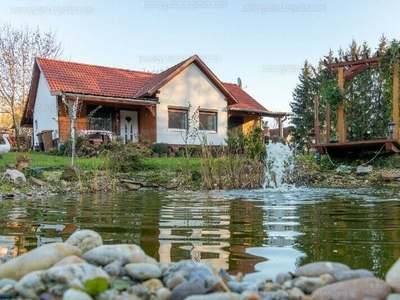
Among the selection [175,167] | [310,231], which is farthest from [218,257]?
[175,167]

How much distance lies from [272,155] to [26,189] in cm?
516

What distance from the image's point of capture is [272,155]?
29.1 ft

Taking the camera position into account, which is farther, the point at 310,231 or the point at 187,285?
the point at 310,231

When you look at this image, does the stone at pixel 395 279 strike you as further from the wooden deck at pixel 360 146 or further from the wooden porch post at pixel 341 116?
the wooden porch post at pixel 341 116

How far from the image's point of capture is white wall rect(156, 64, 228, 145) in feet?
55.4

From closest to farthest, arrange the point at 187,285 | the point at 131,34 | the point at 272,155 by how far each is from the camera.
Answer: the point at 187,285 < the point at 272,155 < the point at 131,34

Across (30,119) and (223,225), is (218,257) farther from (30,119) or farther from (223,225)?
(30,119)

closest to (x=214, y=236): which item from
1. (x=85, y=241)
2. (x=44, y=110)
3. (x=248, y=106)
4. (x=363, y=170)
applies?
(x=85, y=241)

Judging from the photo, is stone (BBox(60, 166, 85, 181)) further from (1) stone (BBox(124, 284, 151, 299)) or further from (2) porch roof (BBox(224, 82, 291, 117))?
(2) porch roof (BBox(224, 82, 291, 117))

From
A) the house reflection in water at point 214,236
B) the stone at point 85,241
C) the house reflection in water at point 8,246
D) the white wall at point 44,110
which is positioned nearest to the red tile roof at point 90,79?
the white wall at point 44,110

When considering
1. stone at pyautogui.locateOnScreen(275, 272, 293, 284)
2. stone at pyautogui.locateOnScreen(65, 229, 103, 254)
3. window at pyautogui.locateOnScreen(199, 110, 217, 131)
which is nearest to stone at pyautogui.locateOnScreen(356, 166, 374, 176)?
stone at pyautogui.locateOnScreen(275, 272, 293, 284)

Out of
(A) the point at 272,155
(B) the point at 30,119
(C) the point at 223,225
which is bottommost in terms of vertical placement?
(C) the point at 223,225

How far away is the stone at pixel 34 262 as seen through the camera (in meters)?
1.49

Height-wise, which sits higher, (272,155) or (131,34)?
(131,34)
